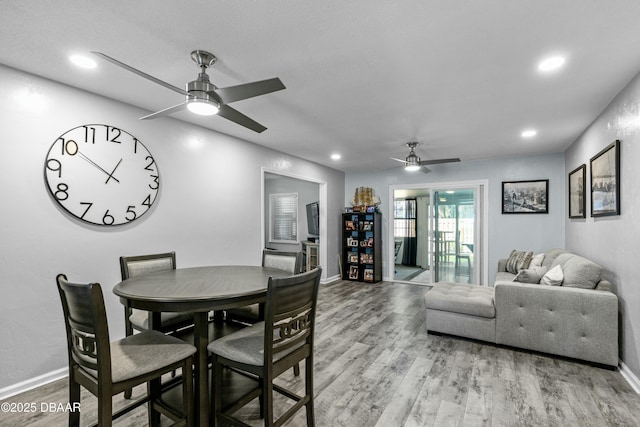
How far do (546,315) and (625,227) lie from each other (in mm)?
987

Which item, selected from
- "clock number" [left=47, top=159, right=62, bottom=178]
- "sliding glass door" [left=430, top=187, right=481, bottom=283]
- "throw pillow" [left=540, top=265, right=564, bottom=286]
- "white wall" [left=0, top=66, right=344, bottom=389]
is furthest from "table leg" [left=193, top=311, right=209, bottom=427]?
"sliding glass door" [left=430, top=187, right=481, bottom=283]

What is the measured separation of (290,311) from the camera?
5.31 feet

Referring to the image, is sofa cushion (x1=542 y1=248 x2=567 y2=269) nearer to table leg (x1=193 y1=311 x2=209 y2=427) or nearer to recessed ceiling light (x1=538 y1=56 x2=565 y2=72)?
recessed ceiling light (x1=538 y1=56 x2=565 y2=72)

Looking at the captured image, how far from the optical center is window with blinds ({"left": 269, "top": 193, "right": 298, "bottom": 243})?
7238 millimetres

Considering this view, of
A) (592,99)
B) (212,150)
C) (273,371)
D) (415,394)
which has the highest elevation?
(592,99)

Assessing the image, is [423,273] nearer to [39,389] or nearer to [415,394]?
[415,394]

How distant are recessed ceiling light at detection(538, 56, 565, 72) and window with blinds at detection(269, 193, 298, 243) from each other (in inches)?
218

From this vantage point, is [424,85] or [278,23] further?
[424,85]

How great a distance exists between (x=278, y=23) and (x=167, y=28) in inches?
25.4

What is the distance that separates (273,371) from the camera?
1.57 m

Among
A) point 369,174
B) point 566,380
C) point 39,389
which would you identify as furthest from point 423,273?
point 39,389

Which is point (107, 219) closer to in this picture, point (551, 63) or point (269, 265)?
point (269, 265)

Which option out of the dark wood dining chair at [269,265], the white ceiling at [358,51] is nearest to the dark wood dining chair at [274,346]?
the dark wood dining chair at [269,265]

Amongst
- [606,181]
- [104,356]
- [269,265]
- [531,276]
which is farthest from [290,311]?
[606,181]
